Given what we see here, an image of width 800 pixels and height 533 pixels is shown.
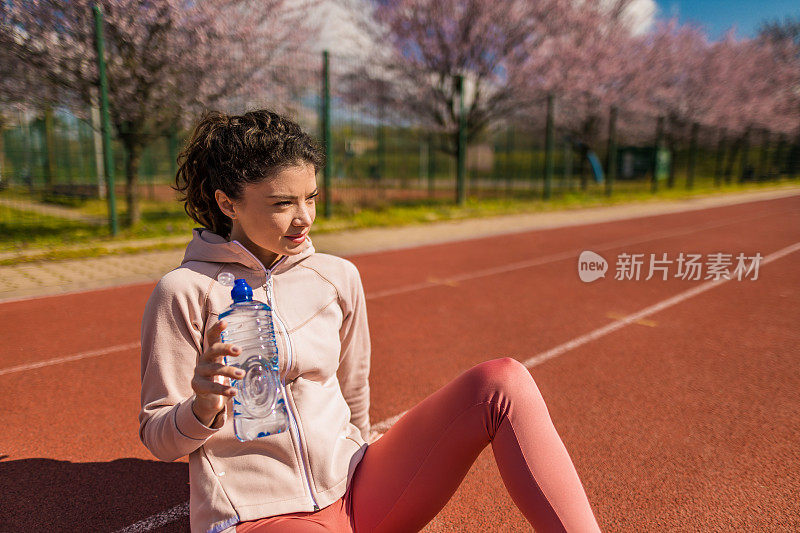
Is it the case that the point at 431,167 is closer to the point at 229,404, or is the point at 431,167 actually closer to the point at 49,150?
the point at 49,150

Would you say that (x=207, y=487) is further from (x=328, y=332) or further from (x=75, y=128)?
(x=75, y=128)

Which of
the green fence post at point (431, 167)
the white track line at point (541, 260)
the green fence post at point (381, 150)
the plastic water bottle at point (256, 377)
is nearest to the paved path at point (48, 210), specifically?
the white track line at point (541, 260)

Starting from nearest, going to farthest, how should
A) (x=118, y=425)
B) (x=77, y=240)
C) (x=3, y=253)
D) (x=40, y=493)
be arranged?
(x=40, y=493) < (x=118, y=425) < (x=3, y=253) < (x=77, y=240)

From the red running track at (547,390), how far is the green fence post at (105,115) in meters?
3.53

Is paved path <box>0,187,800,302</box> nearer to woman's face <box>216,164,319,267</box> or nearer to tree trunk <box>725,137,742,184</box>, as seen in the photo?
woman's face <box>216,164,319,267</box>

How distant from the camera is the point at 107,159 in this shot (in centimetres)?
934

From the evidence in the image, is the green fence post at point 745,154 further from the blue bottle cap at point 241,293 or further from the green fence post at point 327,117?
the blue bottle cap at point 241,293

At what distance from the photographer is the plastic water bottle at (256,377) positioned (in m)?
1.70

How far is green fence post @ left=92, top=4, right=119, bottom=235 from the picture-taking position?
9.02 meters

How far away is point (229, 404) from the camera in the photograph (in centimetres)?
172

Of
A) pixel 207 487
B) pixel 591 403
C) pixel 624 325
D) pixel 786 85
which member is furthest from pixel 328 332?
pixel 786 85

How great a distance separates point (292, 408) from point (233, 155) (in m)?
0.82

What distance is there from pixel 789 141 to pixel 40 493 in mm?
48229

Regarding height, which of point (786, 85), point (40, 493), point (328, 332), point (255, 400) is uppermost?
point (786, 85)
